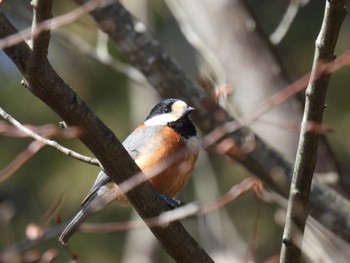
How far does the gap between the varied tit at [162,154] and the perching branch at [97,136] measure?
0.89 meters

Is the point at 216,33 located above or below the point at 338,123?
above

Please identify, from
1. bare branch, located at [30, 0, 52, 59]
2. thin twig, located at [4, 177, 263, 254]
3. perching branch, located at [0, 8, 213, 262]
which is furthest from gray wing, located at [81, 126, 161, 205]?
bare branch, located at [30, 0, 52, 59]

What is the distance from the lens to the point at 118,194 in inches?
175

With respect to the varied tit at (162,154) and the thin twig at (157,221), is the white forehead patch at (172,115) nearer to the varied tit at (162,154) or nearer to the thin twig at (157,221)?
the varied tit at (162,154)

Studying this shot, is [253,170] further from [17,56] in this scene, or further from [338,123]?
[338,123]

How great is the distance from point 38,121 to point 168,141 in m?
4.68

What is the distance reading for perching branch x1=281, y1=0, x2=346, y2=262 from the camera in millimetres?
3020

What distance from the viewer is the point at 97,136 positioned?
3039 mm

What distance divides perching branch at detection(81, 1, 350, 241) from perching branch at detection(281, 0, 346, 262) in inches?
47.8

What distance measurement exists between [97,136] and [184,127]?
6.44 feet

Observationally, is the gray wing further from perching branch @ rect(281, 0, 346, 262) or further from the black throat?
perching branch @ rect(281, 0, 346, 262)

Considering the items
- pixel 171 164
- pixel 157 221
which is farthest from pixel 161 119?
pixel 157 221

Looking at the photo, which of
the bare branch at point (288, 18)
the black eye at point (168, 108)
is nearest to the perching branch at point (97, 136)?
the black eye at point (168, 108)

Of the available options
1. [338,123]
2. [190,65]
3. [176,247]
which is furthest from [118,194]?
[338,123]
